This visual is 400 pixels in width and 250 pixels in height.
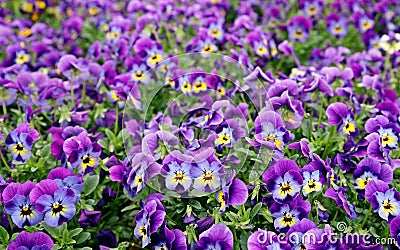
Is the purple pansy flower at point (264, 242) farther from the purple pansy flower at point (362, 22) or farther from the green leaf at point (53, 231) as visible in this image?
the purple pansy flower at point (362, 22)

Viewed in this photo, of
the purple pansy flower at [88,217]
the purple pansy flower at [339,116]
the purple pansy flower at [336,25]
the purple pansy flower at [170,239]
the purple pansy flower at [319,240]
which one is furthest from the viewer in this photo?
the purple pansy flower at [336,25]

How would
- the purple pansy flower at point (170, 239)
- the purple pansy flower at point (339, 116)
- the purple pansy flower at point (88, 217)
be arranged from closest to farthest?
the purple pansy flower at point (170, 239) < the purple pansy flower at point (88, 217) < the purple pansy flower at point (339, 116)

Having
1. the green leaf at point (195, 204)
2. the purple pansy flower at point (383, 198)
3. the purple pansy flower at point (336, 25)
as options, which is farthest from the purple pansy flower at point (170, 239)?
the purple pansy flower at point (336, 25)

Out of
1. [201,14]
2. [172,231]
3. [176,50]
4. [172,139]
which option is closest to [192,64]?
[176,50]

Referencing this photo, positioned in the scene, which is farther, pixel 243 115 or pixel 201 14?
pixel 201 14

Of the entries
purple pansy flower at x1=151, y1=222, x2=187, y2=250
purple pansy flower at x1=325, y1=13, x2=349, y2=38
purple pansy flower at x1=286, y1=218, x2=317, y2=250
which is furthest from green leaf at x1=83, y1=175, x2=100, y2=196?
purple pansy flower at x1=325, y1=13, x2=349, y2=38

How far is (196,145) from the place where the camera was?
208 centimetres

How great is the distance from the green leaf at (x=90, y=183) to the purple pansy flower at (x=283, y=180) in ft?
2.22

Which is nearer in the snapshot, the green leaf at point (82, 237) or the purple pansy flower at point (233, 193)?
the purple pansy flower at point (233, 193)

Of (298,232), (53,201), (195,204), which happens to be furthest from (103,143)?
(298,232)

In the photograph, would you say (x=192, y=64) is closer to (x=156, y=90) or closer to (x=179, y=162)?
(x=156, y=90)

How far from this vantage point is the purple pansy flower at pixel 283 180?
76.4 inches

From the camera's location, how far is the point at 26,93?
2654mm

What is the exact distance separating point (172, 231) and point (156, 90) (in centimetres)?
106
